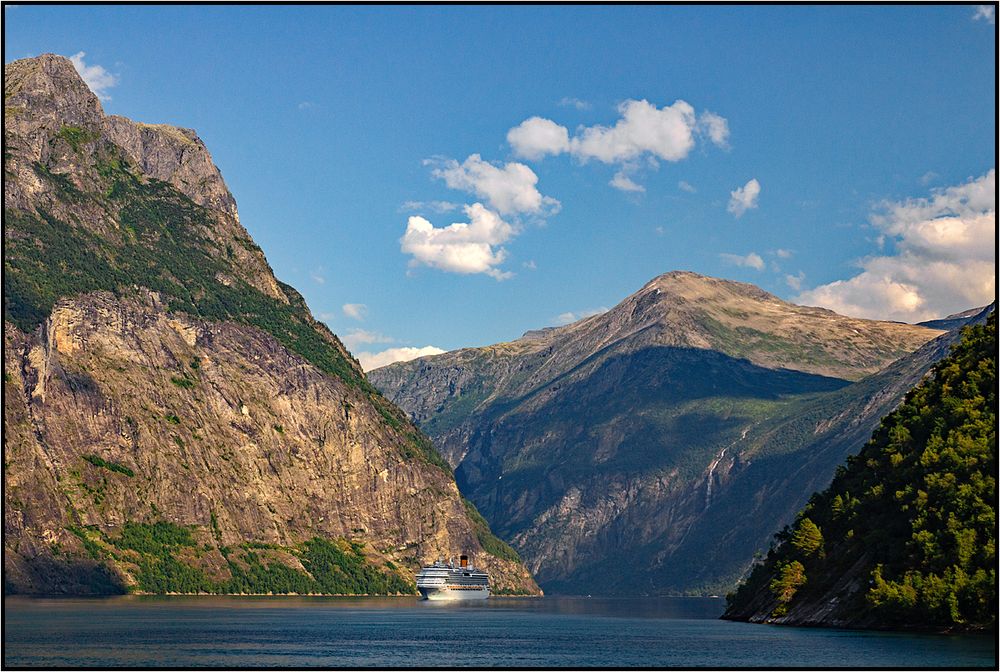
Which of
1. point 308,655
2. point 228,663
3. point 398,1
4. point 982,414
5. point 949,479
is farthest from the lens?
point 982,414

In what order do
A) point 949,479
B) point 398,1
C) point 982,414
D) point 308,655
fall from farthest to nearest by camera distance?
point 982,414
point 949,479
point 308,655
point 398,1

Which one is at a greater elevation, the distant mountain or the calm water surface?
the distant mountain

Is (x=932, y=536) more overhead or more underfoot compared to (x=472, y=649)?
more overhead

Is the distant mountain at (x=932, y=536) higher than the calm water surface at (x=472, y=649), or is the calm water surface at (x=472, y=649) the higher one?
the distant mountain at (x=932, y=536)

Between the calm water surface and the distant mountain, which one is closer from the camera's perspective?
the calm water surface

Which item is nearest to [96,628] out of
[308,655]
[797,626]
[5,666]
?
[308,655]

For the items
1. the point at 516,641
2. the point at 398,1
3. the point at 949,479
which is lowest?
the point at 516,641

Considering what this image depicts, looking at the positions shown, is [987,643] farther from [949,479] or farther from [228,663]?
[228,663]

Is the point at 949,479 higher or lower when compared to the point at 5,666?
higher

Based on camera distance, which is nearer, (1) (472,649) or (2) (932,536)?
(2) (932,536)

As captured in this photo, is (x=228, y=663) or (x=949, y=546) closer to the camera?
(x=228, y=663)

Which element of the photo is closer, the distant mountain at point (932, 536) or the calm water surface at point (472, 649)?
the calm water surface at point (472, 649)
